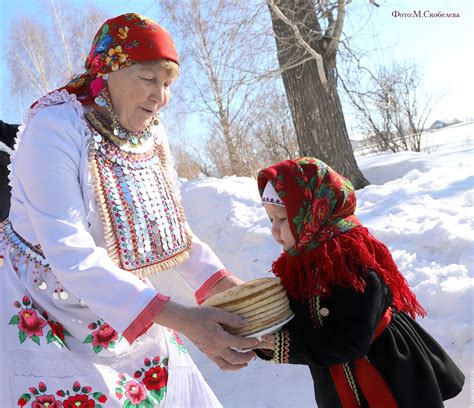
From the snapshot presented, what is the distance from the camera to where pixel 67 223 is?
152 centimetres

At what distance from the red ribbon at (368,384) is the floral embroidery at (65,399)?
831 mm

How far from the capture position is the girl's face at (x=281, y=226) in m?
1.88

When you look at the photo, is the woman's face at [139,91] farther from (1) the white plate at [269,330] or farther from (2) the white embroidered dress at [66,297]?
(1) the white plate at [269,330]

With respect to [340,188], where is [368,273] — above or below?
below

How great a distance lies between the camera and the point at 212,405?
6.25 feet

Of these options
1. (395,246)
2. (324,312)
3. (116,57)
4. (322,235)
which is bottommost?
(395,246)

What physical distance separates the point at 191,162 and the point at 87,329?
2052 cm

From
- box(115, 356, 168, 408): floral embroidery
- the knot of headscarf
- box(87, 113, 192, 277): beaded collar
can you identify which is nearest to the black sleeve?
the knot of headscarf

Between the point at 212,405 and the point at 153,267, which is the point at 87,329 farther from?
the point at 212,405

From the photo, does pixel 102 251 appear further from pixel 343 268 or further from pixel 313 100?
pixel 313 100

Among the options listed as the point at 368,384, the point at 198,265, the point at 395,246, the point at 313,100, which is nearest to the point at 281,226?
the point at 198,265

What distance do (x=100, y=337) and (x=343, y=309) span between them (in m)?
0.82

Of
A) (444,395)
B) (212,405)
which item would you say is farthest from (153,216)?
(444,395)

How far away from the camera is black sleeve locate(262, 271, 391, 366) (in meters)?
1.66
